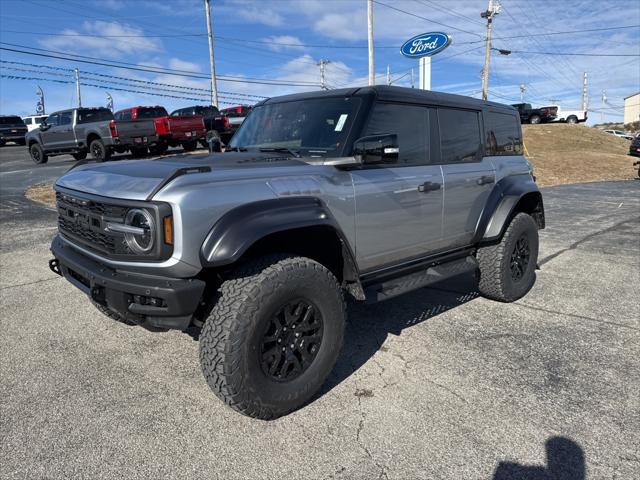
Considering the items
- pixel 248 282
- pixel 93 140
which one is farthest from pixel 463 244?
pixel 93 140

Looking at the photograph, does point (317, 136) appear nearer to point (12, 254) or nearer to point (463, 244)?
point (463, 244)

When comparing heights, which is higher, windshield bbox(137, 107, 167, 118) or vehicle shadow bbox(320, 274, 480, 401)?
windshield bbox(137, 107, 167, 118)

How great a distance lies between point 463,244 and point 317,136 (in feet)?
5.73

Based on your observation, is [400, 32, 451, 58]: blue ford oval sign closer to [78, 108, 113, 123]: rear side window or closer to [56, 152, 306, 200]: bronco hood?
[78, 108, 113, 123]: rear side window

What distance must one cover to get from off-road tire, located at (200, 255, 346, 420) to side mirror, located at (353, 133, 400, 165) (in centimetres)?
81

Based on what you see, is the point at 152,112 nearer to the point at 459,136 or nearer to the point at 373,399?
the point at 459,136

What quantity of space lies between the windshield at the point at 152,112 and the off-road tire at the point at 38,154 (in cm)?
400

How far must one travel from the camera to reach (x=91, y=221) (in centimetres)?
286

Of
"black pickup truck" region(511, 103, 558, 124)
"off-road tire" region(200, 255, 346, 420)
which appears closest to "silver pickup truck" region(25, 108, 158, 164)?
"off-road tire" region(200, 255, 346, 420)

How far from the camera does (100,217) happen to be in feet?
9.01

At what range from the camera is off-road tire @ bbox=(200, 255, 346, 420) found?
252 cm

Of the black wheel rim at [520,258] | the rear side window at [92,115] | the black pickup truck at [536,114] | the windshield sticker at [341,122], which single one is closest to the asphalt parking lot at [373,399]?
the black wheel rim at [520,258]

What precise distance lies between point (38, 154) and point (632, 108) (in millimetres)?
112286

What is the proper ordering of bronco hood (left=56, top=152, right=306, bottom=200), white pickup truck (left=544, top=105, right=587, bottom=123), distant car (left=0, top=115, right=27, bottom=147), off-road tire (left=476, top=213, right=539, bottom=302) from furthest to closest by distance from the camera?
white pickup truck (left=544, top=105, right=587, bottom=123) < distant car (left=0, top=115, right=27, bottom=147) < off-road tire (left=476, top=213, right=539, bottom=302) < bronco hood (left=56, top=152, right=306, bottom=200)
